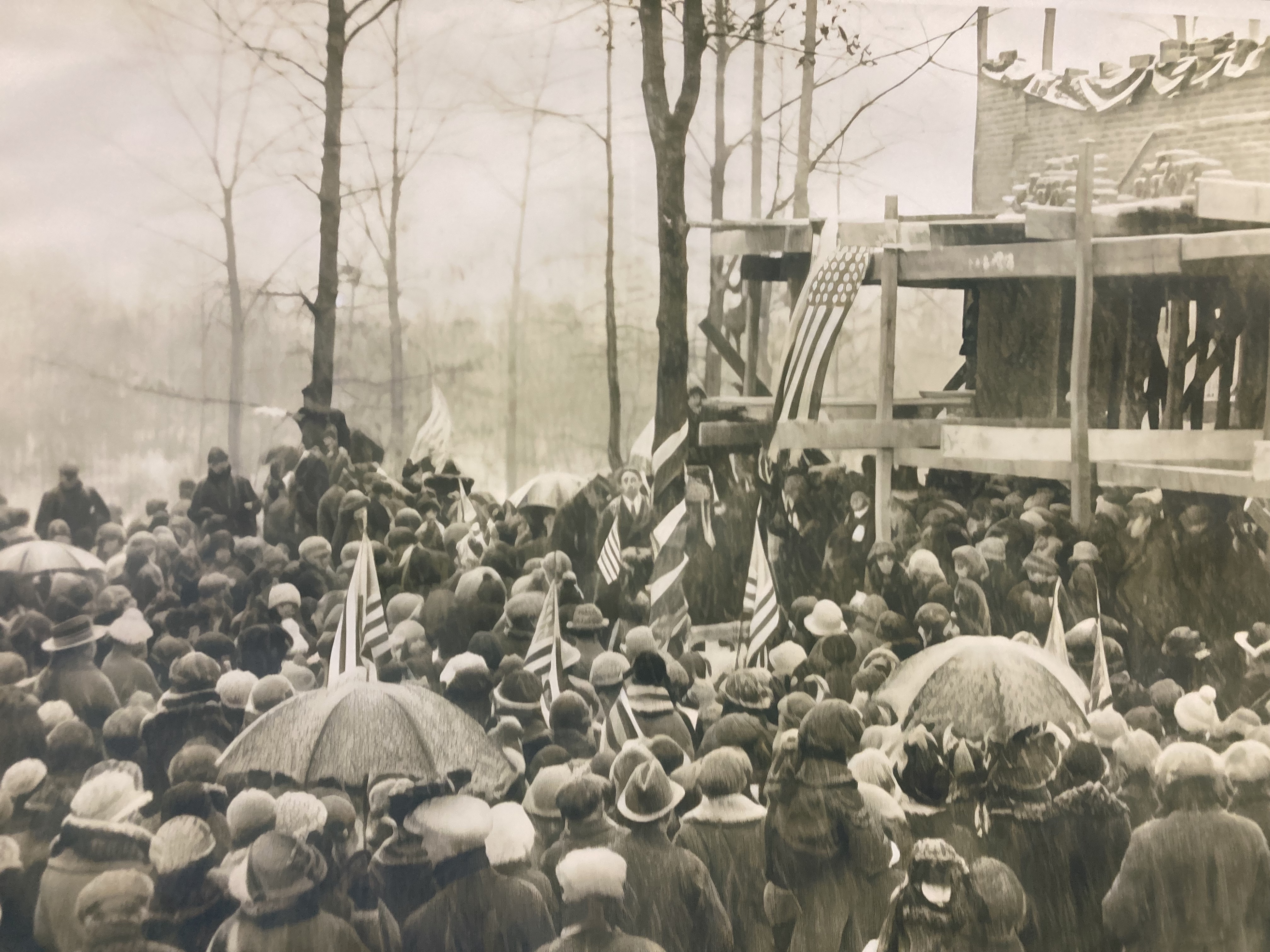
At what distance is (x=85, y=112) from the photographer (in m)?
2.32

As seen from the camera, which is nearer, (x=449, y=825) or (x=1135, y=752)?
(x=449, y=825)

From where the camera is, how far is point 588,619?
8.65ft

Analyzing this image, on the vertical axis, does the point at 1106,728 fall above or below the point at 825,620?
below

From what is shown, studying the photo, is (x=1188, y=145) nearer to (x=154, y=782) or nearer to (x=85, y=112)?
(x=85, y=112)

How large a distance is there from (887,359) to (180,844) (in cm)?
215

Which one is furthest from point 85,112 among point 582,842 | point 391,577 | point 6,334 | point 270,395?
point 582,842

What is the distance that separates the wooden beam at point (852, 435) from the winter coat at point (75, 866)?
1811mm

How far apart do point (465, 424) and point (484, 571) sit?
37cm

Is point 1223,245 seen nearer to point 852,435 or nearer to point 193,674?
point 852,435

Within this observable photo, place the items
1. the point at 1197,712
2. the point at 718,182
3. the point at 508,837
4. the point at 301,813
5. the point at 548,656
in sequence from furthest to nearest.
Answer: the point at 1197,712 → the point at 718,182 → the point at 548,656 → the point at 508,837 → the point at 301,813

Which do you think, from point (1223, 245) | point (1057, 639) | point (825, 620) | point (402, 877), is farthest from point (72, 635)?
point (1223, 245)

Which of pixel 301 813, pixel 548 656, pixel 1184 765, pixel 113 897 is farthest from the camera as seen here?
pixel 1184 765

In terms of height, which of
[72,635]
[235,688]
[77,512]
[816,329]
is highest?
[816,329]

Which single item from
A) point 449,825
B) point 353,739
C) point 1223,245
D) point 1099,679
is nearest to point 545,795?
point 449,825
